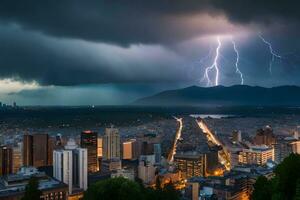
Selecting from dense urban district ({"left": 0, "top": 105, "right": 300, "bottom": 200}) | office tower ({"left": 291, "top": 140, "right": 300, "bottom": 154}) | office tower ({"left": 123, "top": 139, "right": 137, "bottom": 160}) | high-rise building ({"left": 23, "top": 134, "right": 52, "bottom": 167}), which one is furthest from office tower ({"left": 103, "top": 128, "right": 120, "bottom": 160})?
office tower ({"left": 291, "top": 140, "right": 300, "bottom": 154})

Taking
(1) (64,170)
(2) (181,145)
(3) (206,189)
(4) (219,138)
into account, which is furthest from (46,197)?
(4) (219,138)

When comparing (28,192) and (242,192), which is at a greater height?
(28,192)

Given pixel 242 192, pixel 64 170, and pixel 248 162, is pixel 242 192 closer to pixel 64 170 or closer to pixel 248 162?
pixel 64 170

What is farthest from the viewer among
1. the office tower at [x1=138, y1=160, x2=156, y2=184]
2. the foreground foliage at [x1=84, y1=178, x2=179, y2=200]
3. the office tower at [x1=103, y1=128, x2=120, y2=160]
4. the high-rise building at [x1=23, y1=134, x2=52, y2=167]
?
the office tower at [x1=103, y1=128, x2=120, y2=160]

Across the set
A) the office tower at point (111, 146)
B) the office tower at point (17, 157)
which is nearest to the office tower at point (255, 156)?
the office tower at point (111, 146)

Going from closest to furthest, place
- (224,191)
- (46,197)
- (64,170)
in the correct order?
1. (46,197)
2. (224,191)
3. (64,170)

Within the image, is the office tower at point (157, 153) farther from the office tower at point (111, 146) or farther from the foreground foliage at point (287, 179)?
the foreground foliage at point (287, 179)

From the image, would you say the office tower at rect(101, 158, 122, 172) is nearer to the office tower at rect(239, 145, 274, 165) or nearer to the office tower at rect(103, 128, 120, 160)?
the office tower at rect(103, 128, 120, 160)
